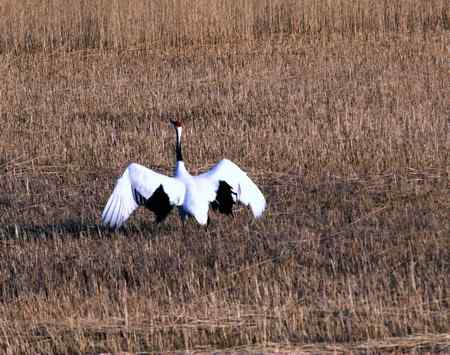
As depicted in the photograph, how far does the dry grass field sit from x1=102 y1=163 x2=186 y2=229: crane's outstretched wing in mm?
266

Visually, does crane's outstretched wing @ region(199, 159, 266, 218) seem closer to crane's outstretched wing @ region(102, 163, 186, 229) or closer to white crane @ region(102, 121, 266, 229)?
white crane @ region(102, 121, 266, 229)

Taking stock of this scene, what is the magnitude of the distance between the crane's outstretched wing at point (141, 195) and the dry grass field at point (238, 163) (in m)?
0.27

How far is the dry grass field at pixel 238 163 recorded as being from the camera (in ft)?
21.4

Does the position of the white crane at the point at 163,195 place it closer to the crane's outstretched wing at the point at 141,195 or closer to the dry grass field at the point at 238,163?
the crane's outstretched wing at the point at 141,195

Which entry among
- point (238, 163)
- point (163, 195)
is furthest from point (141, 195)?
point (238, 163)

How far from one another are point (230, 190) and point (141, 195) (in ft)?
2.30

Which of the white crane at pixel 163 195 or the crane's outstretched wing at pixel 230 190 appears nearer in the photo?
the white crane at pixel 163 195

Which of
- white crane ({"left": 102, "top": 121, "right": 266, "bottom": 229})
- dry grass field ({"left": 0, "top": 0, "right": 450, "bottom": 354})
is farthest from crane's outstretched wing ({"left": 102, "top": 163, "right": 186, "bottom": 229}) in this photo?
dry grass field ({"left": 0, "top": 0, "right": 450, "bottom": 354})

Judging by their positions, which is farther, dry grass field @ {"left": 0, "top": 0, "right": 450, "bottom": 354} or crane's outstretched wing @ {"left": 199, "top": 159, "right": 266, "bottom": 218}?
crane's outstretched wing @ {"left": 199, "top": 159, "right": 266, "bottom": 218}

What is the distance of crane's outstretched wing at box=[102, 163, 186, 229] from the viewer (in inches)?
324

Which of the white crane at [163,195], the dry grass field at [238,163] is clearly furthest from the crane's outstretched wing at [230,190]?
the dry grass field at [238,163]

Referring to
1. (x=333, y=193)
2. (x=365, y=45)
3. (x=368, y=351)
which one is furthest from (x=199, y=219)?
(x=365, y=45)

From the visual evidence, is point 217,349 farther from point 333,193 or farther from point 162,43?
point 162,43

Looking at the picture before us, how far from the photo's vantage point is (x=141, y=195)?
8281 millimetres
